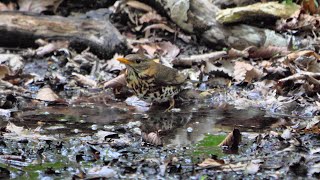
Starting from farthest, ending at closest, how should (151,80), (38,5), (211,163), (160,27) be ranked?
(38,5) → (160,27) → (151,80) → (211,163)

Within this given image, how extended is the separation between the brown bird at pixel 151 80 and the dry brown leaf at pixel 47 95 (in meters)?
0.91

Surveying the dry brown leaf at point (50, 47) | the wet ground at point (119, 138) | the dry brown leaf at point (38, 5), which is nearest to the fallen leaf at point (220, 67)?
the wet ground at point (119, 138)

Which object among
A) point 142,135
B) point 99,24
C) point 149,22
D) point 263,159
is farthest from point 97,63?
point 263,159

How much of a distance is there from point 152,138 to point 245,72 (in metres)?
3.17

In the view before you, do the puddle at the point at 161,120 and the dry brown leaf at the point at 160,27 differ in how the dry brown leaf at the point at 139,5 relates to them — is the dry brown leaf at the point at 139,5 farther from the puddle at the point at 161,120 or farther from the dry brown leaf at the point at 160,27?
the puddle at the point at 161,120

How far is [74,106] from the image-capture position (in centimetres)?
642

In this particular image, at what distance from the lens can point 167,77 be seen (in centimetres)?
632

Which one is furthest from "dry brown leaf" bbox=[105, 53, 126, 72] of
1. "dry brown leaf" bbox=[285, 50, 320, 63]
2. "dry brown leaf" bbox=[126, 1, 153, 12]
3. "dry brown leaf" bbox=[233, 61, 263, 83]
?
"dry brown leaf" bbox=[285, 50, 320, 63]

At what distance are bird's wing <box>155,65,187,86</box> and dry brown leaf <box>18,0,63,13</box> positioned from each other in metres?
4.44

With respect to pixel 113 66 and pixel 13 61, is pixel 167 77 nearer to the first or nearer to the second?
pixel 113 66

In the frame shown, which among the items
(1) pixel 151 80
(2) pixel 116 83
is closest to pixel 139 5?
(2) pixel 116 83

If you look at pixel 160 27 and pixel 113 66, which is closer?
pixel 113 66

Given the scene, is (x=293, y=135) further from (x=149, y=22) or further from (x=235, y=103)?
(x=149, y=22)

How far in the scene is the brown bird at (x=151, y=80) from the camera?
6.24 metres
